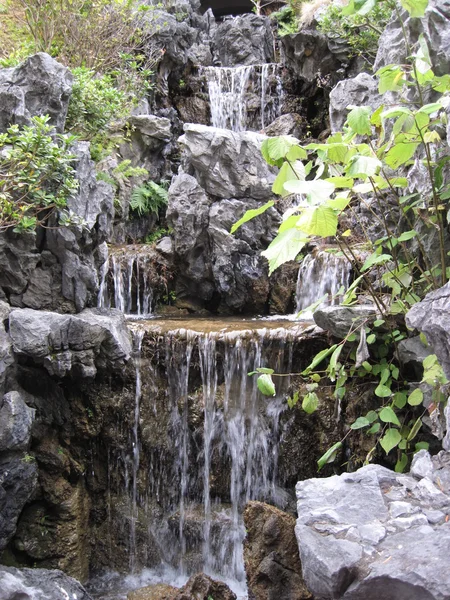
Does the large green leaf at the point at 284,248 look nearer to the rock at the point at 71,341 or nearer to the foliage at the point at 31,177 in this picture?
the rock at the point at 71,341

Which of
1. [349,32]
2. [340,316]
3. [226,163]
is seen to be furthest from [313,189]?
[349,32]

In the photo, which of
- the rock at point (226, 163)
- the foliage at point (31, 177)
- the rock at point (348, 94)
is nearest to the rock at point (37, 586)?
the foliage at point (31, 177)

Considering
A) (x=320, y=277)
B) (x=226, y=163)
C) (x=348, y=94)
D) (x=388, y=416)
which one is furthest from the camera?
(x=226, y=163)

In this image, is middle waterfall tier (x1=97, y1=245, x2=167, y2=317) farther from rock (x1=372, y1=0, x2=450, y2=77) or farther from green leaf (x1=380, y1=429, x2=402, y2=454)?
rock (x1=372, y1=0, x2=450, y2=77)

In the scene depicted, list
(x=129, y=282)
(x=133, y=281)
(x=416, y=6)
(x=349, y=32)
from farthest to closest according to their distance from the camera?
1. (x=349, y=32)
2. (x=133, y=281)
3. (x=129, y=282)
4. (x=416, y=6)

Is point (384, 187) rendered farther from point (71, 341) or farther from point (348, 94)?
point (348, 94)

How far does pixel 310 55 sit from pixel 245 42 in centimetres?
314

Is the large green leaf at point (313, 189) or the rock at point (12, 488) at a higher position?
the large green leaf at point (313, 189)

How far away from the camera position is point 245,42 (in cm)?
1568

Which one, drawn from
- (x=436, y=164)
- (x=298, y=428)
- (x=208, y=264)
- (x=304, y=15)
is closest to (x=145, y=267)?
(x=208, y=264)

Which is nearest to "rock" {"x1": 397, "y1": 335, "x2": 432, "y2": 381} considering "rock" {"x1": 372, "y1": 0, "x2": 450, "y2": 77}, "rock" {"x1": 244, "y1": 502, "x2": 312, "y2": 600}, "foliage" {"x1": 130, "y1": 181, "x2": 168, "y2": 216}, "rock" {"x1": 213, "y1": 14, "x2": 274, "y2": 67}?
"rock" {"x1": 244, "y1": 502, "x2": 312, "y2": 600}

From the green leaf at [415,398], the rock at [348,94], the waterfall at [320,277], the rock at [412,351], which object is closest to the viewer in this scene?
the green leaf at [415,398]

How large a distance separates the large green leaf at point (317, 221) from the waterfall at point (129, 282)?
6.82 meters

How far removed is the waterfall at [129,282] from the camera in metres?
9.28
